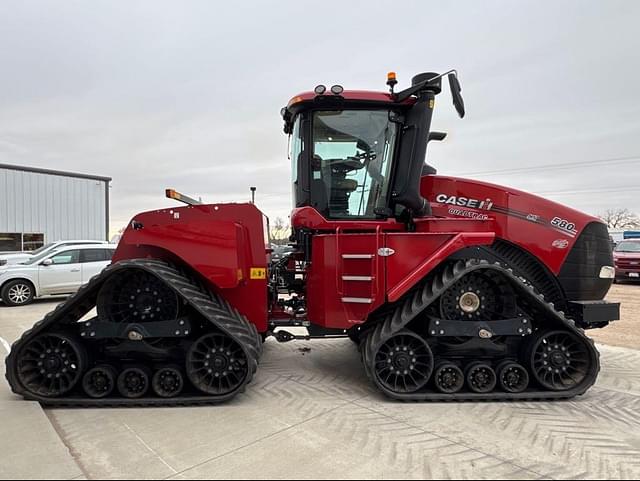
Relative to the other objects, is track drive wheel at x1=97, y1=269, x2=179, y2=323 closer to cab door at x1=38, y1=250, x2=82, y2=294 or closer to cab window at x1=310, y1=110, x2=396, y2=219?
cab window at x1=310, y1=110, x2=396, y2=219

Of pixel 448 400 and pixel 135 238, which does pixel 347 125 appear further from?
pixel 448 400

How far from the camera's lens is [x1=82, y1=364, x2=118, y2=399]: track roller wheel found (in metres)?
3.65

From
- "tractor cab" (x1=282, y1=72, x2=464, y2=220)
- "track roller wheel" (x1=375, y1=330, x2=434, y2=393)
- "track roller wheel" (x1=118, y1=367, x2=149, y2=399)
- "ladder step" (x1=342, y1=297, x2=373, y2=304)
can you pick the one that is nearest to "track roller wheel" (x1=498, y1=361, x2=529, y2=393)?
"track roller wheel" (x1=375, y1=330, x2=434, y2=393)

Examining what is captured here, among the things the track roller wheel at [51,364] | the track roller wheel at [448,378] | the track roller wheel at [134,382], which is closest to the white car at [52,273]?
the track roller wheel at [51,364]

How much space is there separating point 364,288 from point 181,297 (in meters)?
1.62

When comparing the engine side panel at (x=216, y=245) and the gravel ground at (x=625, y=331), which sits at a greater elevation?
the engine side panel at (x=216, y=245)

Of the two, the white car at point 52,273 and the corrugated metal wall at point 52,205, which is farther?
the corrugated metal wall at point 52,205

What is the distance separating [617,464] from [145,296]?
3768 mm

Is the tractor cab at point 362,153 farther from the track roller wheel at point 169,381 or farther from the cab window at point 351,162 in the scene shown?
the track roller wheel at point 169,381

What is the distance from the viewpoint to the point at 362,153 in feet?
14.1

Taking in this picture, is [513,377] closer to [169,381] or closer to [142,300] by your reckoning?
[169,381]

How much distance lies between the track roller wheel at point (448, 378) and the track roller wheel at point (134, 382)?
2.55m

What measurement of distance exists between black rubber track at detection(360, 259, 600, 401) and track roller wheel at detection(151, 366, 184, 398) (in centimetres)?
164

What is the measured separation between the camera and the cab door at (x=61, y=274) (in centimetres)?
1060
